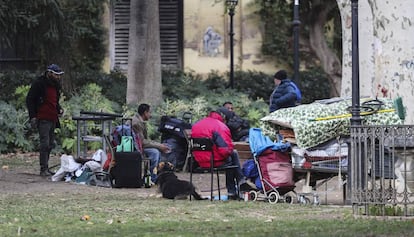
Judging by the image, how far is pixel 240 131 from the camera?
21.3m

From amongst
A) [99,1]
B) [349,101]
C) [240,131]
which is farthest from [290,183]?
[99,1]

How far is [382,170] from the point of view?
11.9 meters

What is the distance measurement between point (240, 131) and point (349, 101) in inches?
253

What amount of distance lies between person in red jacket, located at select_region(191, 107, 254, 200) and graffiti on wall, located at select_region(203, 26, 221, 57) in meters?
16.0

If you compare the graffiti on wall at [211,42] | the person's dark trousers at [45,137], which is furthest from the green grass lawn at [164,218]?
the graffiti on wall at [211,42]

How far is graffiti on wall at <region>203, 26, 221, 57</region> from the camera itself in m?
31.5

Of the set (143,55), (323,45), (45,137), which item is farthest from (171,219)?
(323,45)

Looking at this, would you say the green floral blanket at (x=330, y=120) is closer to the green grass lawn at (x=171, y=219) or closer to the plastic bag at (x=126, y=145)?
the green grass lawn at (x=171, y=219)

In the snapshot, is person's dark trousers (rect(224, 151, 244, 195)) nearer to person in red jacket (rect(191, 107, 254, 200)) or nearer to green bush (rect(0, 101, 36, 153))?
person in red jacket (rect(191, 107, 254, 200))

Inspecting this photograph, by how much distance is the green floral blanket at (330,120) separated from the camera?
1430 cm

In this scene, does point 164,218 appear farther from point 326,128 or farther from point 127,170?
point 127,170

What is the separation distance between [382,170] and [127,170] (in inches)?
232

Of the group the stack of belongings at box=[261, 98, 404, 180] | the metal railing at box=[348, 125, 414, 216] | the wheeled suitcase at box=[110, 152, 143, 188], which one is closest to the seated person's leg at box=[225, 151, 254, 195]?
the stack of belongings at box=[261, 98, 404, 180]

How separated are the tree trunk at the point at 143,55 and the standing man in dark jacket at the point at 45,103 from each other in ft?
22.1
